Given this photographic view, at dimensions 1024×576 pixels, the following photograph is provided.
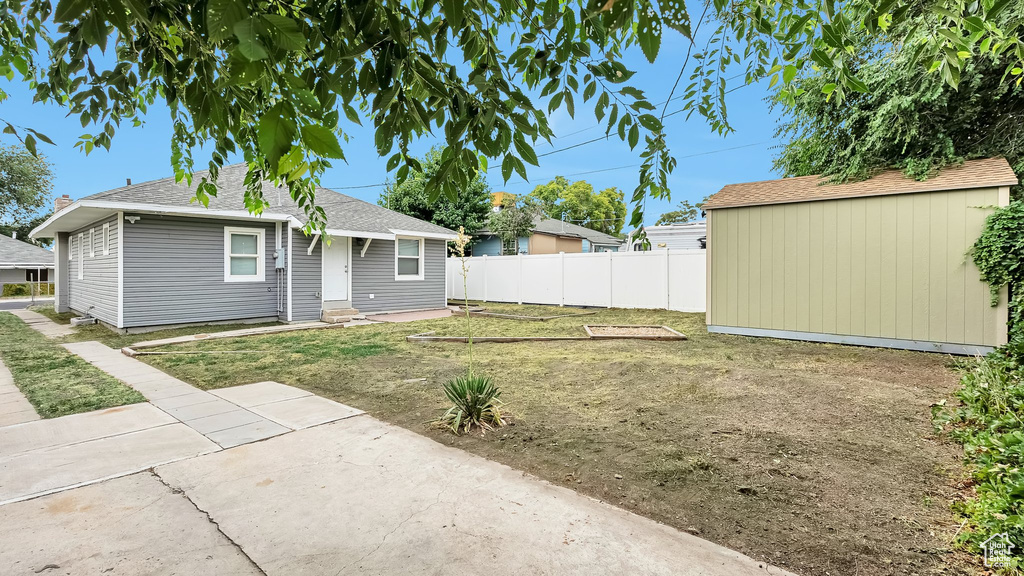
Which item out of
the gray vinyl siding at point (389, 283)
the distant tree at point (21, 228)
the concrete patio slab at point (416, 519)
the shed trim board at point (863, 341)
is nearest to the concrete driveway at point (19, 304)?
the gray vinyl siding at point (389, 283)

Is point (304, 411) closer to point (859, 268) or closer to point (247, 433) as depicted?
point (247, 433)

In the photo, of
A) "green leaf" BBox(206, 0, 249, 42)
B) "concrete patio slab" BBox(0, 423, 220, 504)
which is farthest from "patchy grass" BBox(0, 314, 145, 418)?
"green leaf" BBox(206, 0, 249, 42)

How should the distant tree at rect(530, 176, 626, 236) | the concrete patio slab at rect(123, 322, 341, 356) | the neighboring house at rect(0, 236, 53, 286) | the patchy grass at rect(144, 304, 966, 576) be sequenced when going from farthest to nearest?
the distant tree at rect(530, 176, 626, 236) < the neighboring house at rect(0, 236, 53, 286) < the concrete patio slab at rect(123, 322, 341, 356) < the patchy grass at rect(144, 304, 966, 576)

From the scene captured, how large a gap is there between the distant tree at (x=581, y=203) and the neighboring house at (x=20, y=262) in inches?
1274

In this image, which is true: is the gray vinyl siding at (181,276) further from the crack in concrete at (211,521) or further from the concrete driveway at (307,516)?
the crack in concrete at (211,521)

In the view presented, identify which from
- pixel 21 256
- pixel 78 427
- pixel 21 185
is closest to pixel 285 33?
pixel 78 427

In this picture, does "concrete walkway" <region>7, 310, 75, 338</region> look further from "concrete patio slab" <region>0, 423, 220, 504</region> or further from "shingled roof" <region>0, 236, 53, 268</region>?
"shingled roof" <region>0, 236, 53, 268</region>

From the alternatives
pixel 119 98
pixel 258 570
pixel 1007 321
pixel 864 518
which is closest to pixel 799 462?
pixel 864 518

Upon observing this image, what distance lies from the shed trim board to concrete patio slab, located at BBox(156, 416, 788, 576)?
6.45 metres

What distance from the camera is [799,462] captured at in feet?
9.39

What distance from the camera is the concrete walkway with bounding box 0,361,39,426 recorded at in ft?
12.4

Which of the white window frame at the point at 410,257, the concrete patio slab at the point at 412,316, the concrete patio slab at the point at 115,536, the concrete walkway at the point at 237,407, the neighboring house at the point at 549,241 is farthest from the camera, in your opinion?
the neighboring house at the point at 549,241

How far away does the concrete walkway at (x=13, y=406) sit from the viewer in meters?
3.79

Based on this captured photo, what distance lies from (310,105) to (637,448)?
9.43ft
